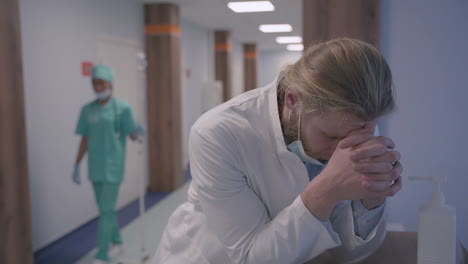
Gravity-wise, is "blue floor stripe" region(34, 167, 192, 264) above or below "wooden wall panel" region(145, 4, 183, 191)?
below

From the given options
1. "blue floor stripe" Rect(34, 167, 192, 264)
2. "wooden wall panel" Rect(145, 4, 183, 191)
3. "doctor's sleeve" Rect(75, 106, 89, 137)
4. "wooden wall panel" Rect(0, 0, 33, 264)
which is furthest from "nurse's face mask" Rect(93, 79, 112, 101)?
"wooden wall panel" Rect(145, 4, 183, 191)

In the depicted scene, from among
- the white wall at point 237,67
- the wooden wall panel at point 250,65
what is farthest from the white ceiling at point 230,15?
the wooden wall panel at point 250,65

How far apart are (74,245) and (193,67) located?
4.38 meters

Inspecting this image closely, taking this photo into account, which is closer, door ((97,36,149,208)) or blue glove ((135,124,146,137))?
blue glove ((135,124,146,137))

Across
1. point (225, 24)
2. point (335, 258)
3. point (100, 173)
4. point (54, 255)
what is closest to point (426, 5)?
point (335, 258)

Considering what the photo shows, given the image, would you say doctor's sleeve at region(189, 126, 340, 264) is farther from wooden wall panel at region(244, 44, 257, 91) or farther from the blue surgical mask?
wooden wall panel at region(244, 44, 257, 91)

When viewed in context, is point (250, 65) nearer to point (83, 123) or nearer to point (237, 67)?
point (237, 67)

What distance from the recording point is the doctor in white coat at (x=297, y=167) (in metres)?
0.80

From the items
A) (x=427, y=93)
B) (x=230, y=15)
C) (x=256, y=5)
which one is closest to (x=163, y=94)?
(x=256, y=5)

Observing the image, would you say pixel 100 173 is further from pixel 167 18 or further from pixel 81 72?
pixel 167 18

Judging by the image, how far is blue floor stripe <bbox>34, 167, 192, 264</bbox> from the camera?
323 cm

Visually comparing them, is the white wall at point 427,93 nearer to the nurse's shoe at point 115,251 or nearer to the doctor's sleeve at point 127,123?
the doctor's sleeve at point 127,123

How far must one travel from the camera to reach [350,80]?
Result: 2.63 feet

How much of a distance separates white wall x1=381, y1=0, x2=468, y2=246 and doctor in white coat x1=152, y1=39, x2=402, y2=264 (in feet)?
1.69
